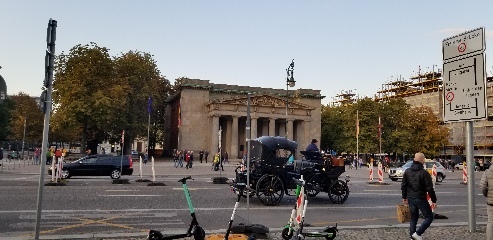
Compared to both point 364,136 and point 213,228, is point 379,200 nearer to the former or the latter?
point 213,228

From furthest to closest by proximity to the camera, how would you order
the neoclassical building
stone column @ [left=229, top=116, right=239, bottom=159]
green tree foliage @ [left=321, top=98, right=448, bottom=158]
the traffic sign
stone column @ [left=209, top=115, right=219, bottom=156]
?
stone column @ [left=229, top=116, right=239, bottom=159]
the neoclassical building
stone column @ [left=209, top=115, right=219, bottom=156]
green tree foliage @ [left=321, top=98, right=448, bottom=158]
the traffic sign

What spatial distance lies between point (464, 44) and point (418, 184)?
13.7 feet

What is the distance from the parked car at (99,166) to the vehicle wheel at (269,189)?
48.1 ft

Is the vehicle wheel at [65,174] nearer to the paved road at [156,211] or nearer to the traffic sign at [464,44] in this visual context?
the paved road at [156,211]

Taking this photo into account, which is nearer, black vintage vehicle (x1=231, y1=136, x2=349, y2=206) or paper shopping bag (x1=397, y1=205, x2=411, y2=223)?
paper shopping bag (x1=397, y1=205, x2=411, y2=223)

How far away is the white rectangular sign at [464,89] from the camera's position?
1068cm

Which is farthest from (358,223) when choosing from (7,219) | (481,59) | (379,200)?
(7,219)

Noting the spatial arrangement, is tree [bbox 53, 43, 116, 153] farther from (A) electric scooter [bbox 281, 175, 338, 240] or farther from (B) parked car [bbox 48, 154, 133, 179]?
(A) electric scooter [bbox 281, 175, 338, 240]

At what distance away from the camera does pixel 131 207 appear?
14.3 meters

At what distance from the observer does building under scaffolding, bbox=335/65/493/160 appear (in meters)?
88.1

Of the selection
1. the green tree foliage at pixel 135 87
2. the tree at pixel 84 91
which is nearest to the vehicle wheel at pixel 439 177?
the tree at pixel 84 91

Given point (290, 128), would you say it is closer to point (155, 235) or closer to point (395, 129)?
point (395, 129)

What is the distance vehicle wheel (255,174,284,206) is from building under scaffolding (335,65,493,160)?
199 ft

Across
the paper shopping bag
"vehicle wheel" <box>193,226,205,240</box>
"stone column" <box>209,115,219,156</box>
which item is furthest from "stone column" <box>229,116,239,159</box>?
"vehicle wheel" <box>193,226,205,240</box>
